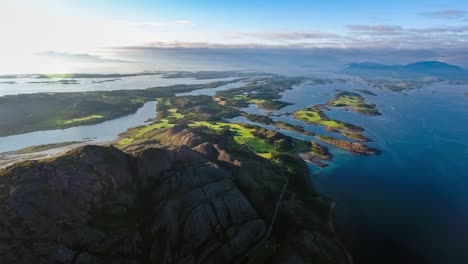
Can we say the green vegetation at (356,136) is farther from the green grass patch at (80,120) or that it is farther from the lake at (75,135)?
the green grass patch at (80,120)

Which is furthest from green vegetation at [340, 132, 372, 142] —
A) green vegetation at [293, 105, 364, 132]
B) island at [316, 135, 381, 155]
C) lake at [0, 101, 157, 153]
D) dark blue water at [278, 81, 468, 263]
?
lake at [0, 101, 157, 153]

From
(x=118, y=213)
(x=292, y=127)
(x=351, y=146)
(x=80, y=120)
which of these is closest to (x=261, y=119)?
(x=292, y=127)

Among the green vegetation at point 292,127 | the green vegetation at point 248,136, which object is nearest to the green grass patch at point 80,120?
the green vegetation at point 248,136

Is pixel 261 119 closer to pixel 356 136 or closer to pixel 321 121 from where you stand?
pixel 321 121

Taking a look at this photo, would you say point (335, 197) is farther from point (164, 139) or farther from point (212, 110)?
point (212, 110)

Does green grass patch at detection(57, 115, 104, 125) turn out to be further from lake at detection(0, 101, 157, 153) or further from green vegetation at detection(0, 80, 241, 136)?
lake at detection(0, 101, 157, 153)
